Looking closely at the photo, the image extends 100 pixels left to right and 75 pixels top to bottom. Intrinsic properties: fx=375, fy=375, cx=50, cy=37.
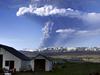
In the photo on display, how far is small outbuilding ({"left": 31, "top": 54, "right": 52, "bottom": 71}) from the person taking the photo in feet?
209

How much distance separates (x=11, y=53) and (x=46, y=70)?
7420 millimetres

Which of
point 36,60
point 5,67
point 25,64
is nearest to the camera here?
point 5,67

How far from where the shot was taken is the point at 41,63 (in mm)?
66688

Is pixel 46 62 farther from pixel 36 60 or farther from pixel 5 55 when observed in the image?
pixel 5 55

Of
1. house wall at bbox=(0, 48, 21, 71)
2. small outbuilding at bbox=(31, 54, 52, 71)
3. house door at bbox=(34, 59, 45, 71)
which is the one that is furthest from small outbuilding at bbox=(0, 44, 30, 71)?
house door at bbox=(34, 59, 45, 71)

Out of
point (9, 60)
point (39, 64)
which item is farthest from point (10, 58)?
point (39, 64)

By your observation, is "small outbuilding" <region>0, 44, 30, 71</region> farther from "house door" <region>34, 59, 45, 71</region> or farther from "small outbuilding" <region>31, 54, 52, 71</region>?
"house door" <region>34, 59, 45, 71</region>

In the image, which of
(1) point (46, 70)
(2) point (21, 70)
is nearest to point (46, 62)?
(1) point (46, 70)

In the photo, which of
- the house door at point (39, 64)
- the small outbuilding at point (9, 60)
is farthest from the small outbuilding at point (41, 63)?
the small outbuilding at point (9, 60)

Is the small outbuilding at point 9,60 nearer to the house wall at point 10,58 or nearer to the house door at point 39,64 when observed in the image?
the house wall at point 10,58

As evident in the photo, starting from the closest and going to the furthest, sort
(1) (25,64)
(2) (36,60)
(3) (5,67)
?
(3) (5,67) < (1) (25,64) < (2) (36,60)

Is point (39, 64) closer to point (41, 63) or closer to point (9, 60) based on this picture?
point (41, 63)

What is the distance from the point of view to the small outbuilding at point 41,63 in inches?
2510

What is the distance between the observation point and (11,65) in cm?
5962
